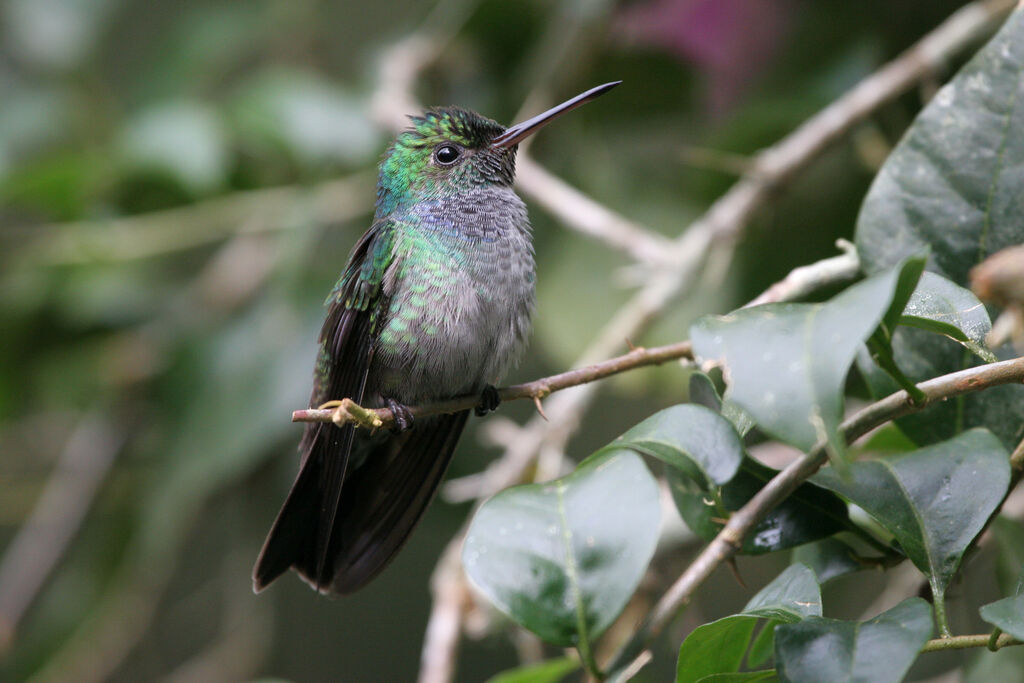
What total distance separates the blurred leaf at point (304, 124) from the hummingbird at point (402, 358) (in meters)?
1.09

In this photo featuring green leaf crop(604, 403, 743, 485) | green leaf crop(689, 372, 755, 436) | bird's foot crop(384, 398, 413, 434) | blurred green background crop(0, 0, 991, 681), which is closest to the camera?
green leaf crop(604, 403, 743, 485)

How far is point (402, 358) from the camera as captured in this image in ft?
6.01

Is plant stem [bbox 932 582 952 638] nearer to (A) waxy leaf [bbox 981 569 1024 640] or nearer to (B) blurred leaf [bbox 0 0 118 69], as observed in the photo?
(A) waxy leaf [bbox 981 569 1024 640]

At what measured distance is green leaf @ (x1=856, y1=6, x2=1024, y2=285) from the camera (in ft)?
4.22

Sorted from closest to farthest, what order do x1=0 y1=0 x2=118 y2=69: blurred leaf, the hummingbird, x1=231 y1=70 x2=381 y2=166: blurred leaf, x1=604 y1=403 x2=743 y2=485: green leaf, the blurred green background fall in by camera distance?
x1=604 y1=403 x2=743 y2=485: green leaf, the hummingbird, the blurred green background, x1=231 y1=70 x2=381 y2=166: blurred leaf, x1=0 y1=0 x2=118 y2=69: blurred leaf

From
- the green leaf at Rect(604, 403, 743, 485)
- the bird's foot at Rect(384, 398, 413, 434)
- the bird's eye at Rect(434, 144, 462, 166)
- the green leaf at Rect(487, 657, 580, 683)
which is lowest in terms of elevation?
the green leaf at Rect(487, 657, 580, 683)

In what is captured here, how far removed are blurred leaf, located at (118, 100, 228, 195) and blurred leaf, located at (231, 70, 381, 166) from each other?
107 mm

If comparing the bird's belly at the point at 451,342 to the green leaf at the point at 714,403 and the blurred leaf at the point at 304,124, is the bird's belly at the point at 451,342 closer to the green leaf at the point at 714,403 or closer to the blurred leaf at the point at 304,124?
the green leaf at the point at 714,403

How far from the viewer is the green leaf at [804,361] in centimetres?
74

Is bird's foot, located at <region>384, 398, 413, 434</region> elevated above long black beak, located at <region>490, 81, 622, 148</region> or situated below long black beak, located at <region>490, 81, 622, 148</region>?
below

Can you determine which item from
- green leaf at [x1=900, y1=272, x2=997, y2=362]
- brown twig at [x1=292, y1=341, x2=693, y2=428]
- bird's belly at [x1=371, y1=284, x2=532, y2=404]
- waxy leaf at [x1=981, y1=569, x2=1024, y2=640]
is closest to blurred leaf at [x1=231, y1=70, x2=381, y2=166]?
bird's belly at [x1=371, y1=284, x2=532, y2=404]

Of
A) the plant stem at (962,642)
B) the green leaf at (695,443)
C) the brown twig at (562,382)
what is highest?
the brown twig at (562,382)

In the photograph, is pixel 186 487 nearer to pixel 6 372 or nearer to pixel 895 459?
pixel 6 372

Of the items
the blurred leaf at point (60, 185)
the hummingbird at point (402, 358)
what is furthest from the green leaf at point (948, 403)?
the blurred leaf at point (60, 185)
